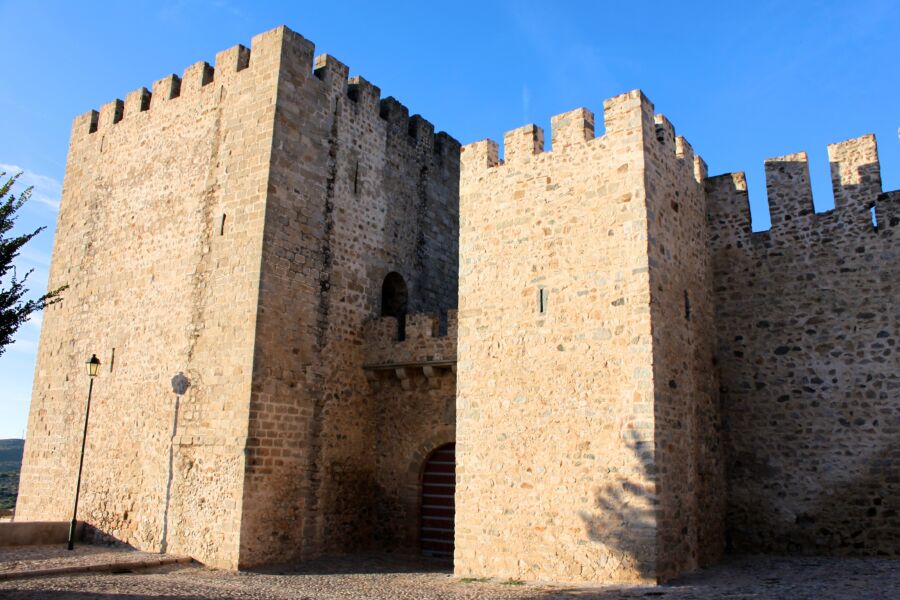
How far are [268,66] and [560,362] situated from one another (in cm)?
651

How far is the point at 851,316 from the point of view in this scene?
9.79 meters

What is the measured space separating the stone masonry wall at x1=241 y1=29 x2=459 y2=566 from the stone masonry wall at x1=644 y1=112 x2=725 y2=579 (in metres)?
5.05

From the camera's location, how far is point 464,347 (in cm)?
962

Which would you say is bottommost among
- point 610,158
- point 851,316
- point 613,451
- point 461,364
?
point 613,451

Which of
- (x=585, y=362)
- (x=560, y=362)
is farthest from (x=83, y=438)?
(x=585, y=362)

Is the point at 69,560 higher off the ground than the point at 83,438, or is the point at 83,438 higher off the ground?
the point at 83,438

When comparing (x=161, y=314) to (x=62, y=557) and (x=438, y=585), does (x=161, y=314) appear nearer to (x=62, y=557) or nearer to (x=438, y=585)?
(x=62, y=557)

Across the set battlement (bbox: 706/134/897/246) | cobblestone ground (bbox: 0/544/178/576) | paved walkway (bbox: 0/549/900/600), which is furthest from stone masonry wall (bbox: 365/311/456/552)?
battlement (bbox: 706/134/897/246)

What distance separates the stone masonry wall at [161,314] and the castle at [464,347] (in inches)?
1.9

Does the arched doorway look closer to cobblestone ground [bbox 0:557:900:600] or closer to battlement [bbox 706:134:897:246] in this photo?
cobblestone ground [bbox 0:557:900:600]

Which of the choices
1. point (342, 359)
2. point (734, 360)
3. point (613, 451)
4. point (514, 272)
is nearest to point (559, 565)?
point (613, 451)

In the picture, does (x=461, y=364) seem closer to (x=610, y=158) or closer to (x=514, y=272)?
(x=514, y=272)

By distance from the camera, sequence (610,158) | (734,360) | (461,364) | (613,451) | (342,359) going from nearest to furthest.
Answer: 1. (613,451)
2. (610,158)
3. (461,364)
4. (734,360)
5. (342,359)

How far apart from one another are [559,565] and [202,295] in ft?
21.1
